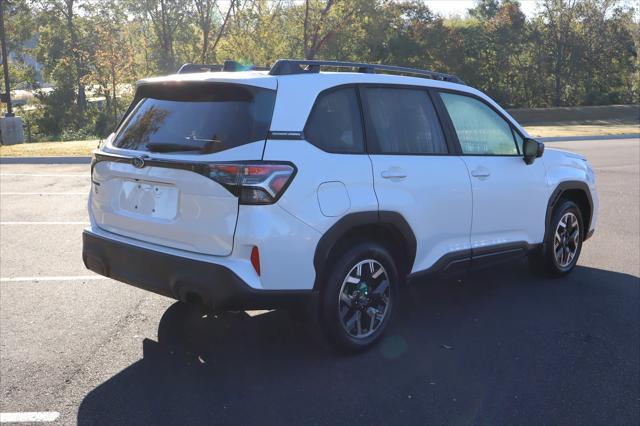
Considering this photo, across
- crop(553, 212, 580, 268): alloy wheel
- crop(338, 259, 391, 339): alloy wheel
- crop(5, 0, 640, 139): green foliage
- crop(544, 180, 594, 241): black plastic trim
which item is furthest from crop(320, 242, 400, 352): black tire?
crop(5, 0, 640, 139): green foliage

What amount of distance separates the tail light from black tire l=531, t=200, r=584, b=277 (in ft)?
10.5

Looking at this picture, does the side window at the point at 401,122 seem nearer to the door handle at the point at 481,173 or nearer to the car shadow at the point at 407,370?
the door handle at the point at 481,173

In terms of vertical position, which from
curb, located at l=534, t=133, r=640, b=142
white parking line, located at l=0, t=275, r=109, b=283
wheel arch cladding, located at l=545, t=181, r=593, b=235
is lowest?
white parking line, located at l=0, t=275, r=109, b=283

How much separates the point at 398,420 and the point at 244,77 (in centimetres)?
220

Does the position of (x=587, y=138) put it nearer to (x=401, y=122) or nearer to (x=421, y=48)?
(x=421, y=48)

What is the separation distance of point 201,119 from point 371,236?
4.50ft

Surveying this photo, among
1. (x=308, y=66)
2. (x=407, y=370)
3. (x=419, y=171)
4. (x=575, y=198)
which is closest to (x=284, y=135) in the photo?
(x=308, y=66)

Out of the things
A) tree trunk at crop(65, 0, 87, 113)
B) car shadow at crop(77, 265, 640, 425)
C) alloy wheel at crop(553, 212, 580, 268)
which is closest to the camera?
car shadow at crop(77, 265, 640, 425)

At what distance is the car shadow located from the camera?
359 cm

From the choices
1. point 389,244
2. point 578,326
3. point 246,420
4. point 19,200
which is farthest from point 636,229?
point 19,200

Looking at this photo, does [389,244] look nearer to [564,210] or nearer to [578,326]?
[578,326]

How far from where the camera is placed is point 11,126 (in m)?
22.0

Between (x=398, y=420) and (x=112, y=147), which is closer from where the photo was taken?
(x=398, y=420)

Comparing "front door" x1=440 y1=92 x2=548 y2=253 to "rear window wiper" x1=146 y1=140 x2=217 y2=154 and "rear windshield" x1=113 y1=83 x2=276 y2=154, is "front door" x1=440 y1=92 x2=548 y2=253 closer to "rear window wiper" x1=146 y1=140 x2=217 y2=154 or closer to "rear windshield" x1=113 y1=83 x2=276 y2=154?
"rear windshield" x1=113 y1=83 x2=276 y2=154
